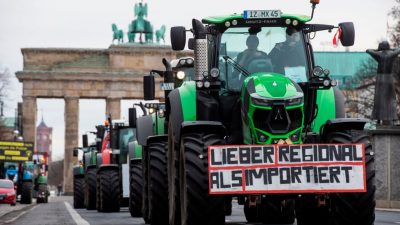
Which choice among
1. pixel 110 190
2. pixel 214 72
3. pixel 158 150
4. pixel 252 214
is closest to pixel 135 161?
pixel 252 214

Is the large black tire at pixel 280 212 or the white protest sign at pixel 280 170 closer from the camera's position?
the white protest sign at pixel 280 170

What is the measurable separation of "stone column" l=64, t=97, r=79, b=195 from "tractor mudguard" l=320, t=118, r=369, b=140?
105876mm

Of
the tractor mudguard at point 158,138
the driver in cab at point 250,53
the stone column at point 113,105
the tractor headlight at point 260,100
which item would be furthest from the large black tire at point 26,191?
the stone column at point 113,105

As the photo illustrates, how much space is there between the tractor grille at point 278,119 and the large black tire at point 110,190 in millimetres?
15653

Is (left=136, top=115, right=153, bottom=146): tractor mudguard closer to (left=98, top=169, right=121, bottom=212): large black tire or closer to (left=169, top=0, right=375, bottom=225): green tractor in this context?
(left=169, top=0, right=375, bottom=225): green tractor

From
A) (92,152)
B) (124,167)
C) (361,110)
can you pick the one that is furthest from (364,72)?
(124,167)

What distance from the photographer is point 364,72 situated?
72875 mm

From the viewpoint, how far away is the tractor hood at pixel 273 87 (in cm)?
1190

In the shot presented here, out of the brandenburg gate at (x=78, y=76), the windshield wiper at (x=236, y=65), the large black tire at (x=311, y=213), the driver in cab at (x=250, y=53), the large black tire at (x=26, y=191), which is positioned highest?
the brandenburg gate at (x=78, y=76)

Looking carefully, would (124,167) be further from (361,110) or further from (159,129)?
(361,110)

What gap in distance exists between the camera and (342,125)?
40.3ft

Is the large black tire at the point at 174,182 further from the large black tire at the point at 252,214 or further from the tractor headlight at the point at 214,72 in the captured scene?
the large black tire at the point at 252,214

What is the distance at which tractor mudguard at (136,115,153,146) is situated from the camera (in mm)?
19158

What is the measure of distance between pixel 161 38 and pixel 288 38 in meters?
103
